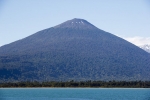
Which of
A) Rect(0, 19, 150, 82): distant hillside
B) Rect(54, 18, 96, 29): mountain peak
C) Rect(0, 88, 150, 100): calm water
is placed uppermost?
Rect(54, 18, 96, 29): mountain peak

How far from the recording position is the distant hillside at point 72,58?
123250mm

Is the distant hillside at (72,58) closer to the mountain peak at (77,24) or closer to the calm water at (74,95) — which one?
the mountain peak at (77,24)

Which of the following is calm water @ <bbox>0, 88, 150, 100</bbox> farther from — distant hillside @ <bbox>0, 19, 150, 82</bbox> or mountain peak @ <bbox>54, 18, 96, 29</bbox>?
mountain peak @ <bbox>54, 18, 96, 29</bbox>

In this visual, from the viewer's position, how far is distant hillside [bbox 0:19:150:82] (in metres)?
123

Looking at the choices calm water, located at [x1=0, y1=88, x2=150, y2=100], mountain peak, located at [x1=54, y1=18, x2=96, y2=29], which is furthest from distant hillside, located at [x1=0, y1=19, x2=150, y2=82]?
calm water, located at [x1=0, y1=88, x2=150, y2=100]

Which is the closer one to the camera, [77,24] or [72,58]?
[72,58]

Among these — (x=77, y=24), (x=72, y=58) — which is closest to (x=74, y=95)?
(x=72, y=58)

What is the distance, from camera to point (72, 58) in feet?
441

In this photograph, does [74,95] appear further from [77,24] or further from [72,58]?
[77,24]

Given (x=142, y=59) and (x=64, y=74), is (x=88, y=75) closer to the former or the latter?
(x=64, y=74)

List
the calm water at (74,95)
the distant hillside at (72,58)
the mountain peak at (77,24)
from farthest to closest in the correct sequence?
1. the mountain peak at (77,24)
2. the distant hillside at (72,58)
3. the calm water at (74,95)

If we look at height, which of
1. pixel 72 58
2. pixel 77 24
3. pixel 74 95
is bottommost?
pixel 74 95

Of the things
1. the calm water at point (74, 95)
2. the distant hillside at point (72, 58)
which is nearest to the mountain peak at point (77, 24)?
the distant hillside at point (72, 58)

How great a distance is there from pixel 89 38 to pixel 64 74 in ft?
101
